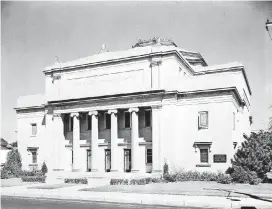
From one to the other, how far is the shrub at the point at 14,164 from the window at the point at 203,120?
65.4 ft

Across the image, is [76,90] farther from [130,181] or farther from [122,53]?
[130,181]

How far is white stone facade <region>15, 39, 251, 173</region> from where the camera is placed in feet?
98.0

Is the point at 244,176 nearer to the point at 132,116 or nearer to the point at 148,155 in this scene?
the point at 148,155

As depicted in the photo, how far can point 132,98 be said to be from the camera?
1258 inches

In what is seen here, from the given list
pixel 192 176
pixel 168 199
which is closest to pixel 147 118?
pixel 192 176

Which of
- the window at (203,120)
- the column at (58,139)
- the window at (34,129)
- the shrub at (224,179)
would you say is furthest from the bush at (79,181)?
the window at (34,129)

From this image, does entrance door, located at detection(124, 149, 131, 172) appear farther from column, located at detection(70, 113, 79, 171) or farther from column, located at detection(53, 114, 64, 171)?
column, located at detection(53, 114, 64, 171)

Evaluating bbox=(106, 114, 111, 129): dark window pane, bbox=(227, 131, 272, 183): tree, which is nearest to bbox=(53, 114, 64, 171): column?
bbox=(106, 114, 111, 129): dark window pane

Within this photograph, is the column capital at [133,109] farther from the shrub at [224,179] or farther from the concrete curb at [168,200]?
the concrete curb at [168,200]

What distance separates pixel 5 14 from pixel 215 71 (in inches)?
1293

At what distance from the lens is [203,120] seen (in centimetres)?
3025

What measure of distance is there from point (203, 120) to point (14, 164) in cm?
2114

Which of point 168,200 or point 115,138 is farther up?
point 115,138

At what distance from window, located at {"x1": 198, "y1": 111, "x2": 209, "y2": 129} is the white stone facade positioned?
90 millimetres
